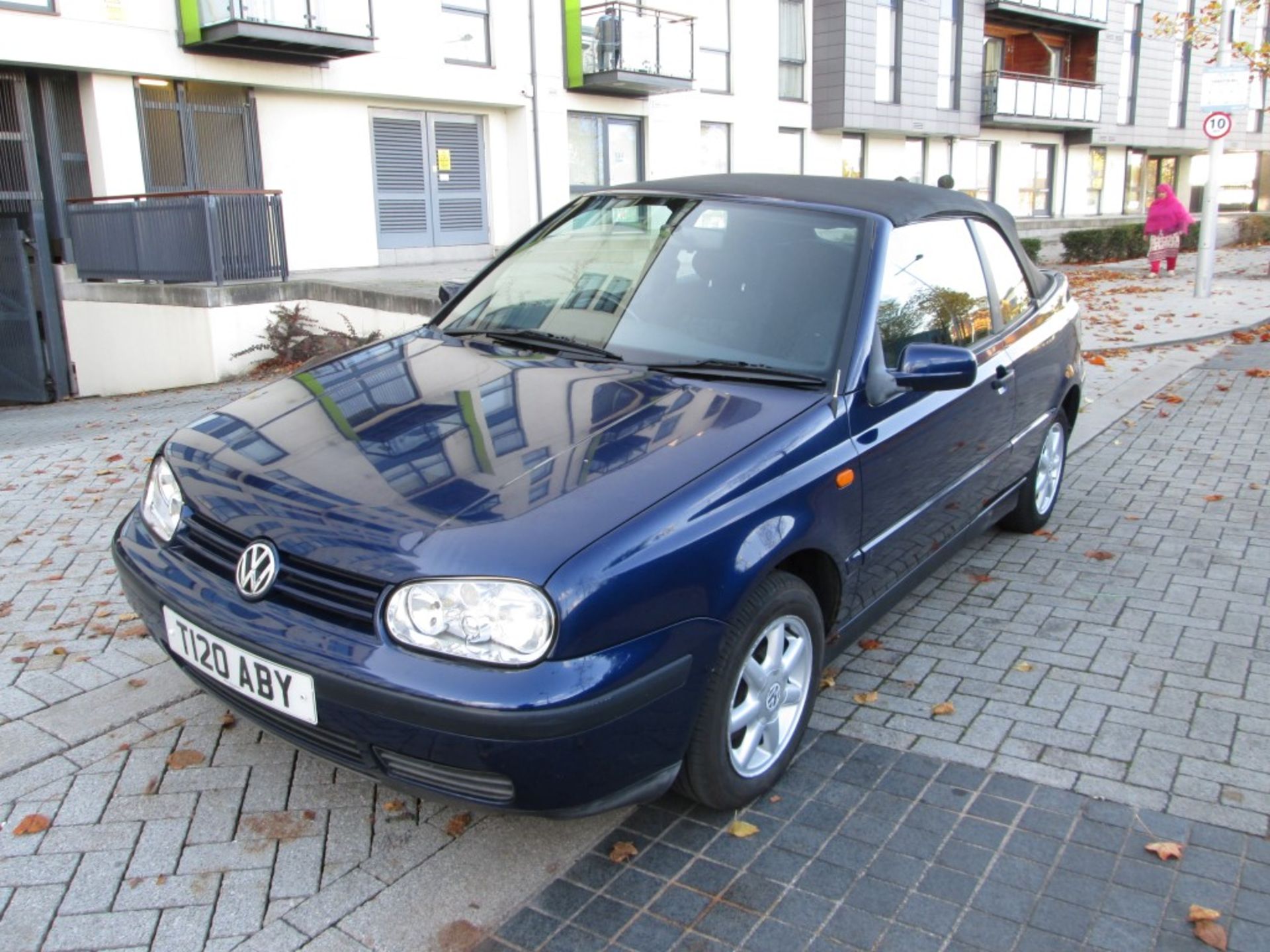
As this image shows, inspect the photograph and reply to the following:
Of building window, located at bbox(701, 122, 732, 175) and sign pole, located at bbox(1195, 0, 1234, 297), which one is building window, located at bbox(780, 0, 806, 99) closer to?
building window, located at bbox(701, 122, 732, 175)

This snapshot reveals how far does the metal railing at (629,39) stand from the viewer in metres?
20.8

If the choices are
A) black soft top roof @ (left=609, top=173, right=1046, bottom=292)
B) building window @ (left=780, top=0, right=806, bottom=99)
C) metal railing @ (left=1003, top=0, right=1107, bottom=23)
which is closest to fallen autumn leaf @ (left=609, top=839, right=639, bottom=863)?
black soft top roof @ (left=609, top=173, right=1046, bottom=292)

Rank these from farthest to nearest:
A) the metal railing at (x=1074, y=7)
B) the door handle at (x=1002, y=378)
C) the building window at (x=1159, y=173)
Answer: the building window at (x=1159, y=173)
the metal railing at (x=1074, y=7)
the door handle at (x=1002, y=378)

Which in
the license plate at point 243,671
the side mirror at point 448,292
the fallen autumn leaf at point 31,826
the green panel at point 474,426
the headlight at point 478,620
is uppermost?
the side mirror at point 448,292

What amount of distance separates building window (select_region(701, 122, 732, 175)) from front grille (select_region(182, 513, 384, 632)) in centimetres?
2305

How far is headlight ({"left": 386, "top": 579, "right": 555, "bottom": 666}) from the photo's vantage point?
2416 millimetres

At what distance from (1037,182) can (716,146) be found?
15.0 metres

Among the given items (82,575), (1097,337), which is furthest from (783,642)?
(1097,337)

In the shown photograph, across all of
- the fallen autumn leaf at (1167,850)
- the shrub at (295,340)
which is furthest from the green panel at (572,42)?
the fallen autumn leaf at (1167,850)

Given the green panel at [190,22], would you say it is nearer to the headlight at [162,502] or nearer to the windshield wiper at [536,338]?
the windshield wiper at [536,338]

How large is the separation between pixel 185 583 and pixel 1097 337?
11524 mm

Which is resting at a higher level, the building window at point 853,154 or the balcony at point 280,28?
the balcony at point 280,28

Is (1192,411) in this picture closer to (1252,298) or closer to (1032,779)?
(1032,779)

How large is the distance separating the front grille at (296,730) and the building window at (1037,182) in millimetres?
34825
